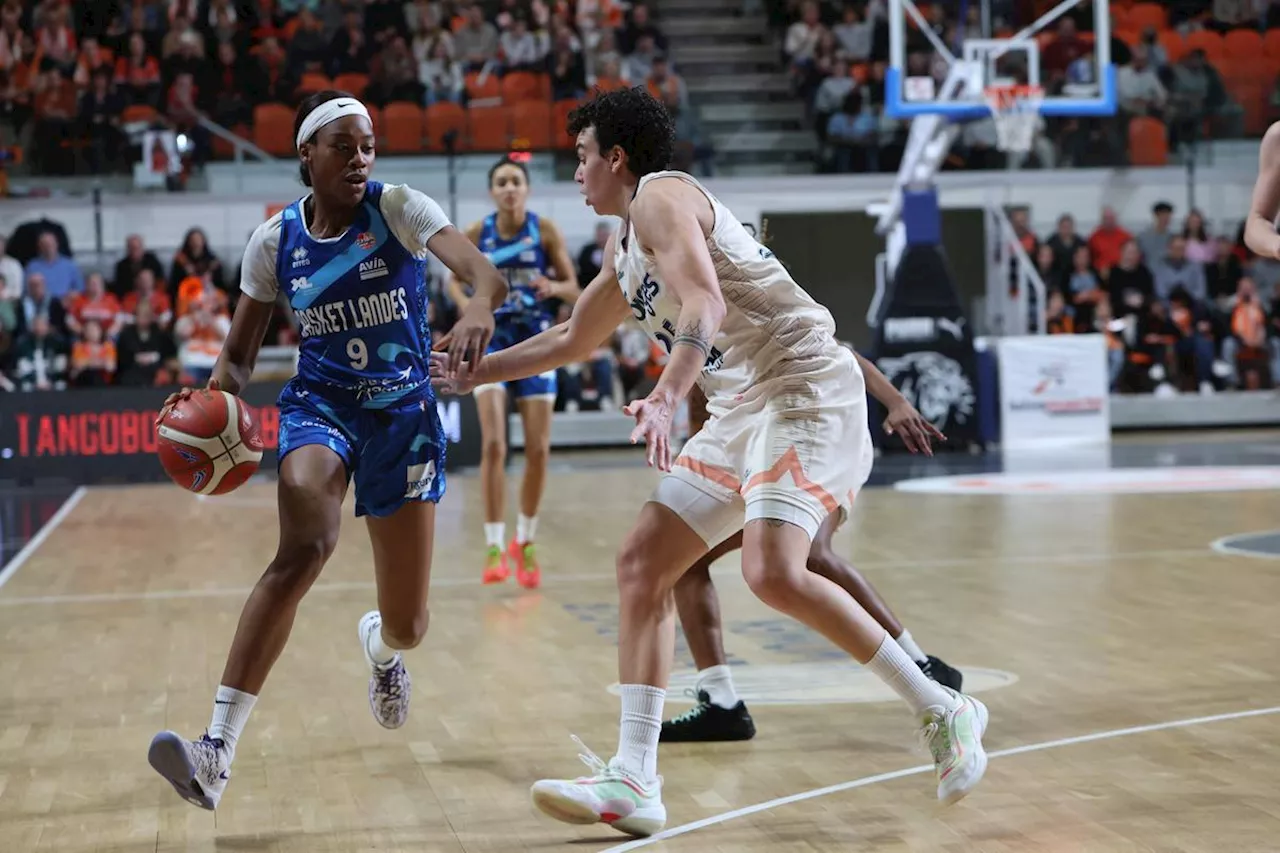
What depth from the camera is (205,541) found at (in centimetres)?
1077

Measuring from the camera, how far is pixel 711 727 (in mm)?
5156

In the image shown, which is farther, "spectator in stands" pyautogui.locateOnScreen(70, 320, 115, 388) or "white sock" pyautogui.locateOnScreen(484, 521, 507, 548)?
"spectator in stands" pyautogui.locateOnScreen(70, 320, 115, 388)

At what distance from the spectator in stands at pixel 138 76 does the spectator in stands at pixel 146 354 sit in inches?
147

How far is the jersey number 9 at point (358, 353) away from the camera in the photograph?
15.4 feet

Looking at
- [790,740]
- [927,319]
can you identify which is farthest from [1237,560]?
[927,319]

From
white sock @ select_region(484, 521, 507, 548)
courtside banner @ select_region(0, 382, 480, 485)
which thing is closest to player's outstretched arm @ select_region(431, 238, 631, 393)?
white sock @ select_region(484, 521, 507, 548)

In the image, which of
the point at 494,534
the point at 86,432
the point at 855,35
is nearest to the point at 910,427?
the point at 494,534

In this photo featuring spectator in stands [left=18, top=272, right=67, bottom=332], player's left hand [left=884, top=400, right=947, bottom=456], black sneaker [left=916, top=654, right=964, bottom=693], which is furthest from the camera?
spectator in stands [left=18, top=272, right=67, bottom=332]

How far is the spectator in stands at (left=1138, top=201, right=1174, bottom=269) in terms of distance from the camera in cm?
1944

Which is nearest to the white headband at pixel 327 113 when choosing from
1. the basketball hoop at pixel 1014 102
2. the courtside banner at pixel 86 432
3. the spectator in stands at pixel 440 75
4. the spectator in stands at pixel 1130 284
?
the courtside banner at pixel 86 432

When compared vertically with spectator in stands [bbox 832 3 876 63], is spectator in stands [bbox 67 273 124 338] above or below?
below

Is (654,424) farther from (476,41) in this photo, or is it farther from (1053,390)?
(476,41)

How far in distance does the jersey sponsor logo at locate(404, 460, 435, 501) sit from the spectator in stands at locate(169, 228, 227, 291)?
1306 centimetres

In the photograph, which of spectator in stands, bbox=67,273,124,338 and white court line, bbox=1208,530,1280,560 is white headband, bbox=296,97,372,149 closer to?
white court line, bbox=1208,530,1280,560
